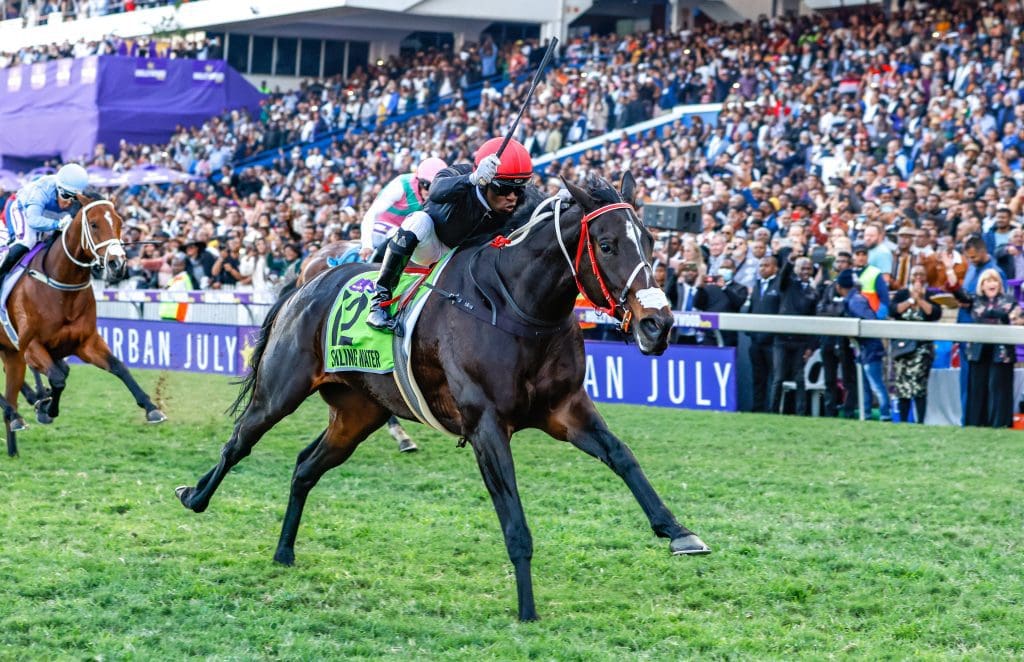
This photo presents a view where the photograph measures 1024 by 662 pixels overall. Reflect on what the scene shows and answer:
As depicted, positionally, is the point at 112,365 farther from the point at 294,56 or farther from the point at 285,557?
the point at 294,56

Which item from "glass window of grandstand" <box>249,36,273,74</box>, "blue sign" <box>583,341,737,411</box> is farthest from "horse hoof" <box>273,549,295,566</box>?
"glass window of grandstand" <box>249,36,273,74</box>

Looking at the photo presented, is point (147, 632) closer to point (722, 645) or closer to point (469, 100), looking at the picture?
point (722, 645)

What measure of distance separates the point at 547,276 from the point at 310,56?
38.5 metres

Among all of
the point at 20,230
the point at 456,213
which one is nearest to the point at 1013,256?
the point at 456,213

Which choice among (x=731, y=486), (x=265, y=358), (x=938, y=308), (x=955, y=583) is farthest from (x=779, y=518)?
(x=938, y=308)

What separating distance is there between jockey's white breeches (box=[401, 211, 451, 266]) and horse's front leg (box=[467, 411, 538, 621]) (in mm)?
1135

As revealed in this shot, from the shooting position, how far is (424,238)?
679 centimetres

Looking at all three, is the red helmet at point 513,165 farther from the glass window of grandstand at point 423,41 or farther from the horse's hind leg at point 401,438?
the glass window of grandstand at point 423,41

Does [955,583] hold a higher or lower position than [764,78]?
lower

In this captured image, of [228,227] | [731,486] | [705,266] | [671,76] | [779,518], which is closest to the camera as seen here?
[779,518]

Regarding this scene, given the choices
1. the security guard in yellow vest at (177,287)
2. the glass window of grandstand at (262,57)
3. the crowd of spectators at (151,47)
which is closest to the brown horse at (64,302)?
the security guard in yellow vest at (177,287)

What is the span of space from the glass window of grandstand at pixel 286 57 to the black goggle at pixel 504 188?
125 feet

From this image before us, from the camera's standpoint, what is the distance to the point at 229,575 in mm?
6805

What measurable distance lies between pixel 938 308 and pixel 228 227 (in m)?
14.0
